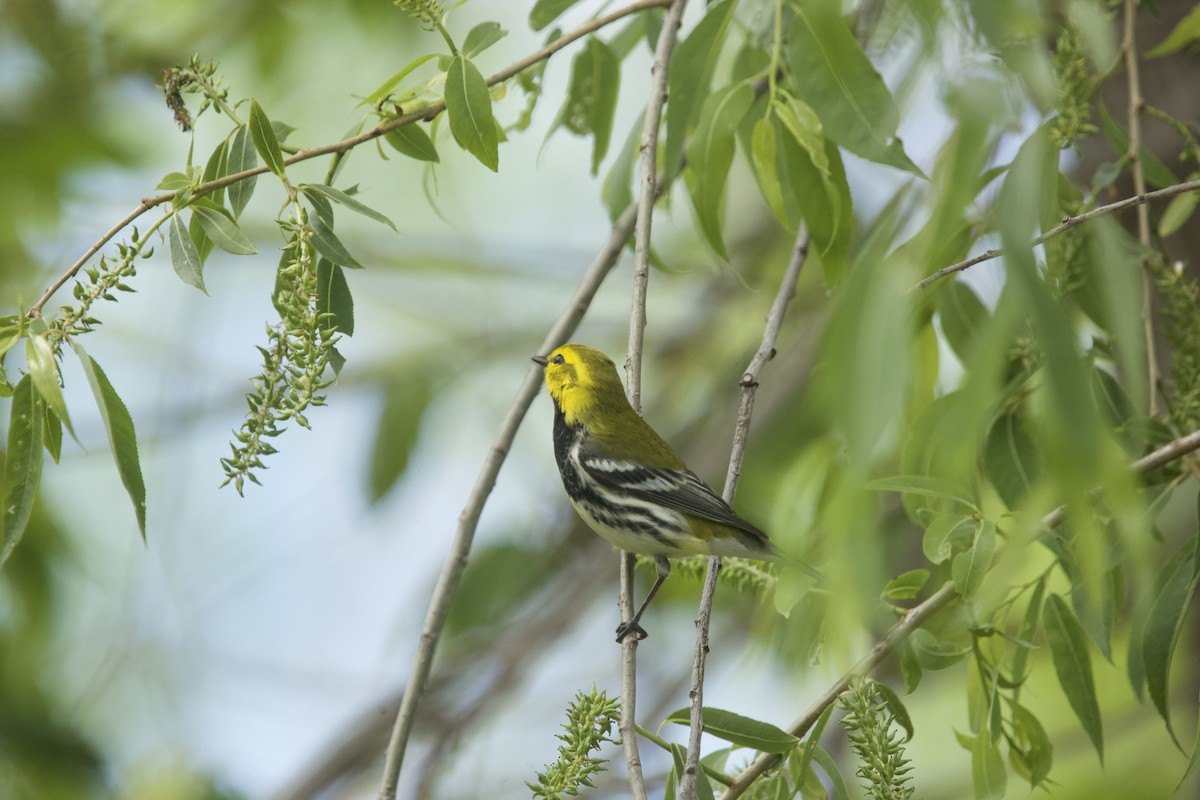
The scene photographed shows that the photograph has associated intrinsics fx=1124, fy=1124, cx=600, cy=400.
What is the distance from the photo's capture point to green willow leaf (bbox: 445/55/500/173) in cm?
150

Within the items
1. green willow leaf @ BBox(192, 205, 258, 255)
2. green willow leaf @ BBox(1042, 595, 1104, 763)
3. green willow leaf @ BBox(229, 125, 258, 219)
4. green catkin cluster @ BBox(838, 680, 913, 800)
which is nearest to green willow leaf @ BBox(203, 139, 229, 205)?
green willow leaf @ BBox(229, 125, 258, 219)

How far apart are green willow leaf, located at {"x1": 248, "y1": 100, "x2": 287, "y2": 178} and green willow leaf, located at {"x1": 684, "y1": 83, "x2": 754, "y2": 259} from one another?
698mm

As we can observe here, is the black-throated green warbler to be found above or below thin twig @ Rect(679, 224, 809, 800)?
above

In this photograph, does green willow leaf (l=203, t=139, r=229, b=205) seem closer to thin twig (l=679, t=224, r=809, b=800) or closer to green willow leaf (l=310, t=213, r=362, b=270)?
green willow leaf (l=310, t=213, r=362, b=270)

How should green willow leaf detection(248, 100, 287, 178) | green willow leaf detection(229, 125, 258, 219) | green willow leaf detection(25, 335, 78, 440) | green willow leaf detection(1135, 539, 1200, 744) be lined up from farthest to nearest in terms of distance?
1. green willow leaf detection(1135, 539, 1200, 744)
2. green willow leaf detection(229, 125, 258, 219)
3. green willow leaf detection(248, 100, 287, 178)
4. green willow leaf detection(25, 335, 78, 440)

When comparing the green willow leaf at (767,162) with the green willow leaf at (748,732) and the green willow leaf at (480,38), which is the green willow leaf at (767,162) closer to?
the green willow leaf at (480,38)

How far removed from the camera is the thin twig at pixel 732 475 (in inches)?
50.4

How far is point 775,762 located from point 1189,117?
6.11 ft

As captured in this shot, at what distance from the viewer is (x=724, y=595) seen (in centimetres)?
332

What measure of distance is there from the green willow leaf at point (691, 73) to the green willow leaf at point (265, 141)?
2.65 ft

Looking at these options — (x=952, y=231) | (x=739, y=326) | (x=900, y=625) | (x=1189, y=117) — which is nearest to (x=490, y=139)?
(x=952, y=231)

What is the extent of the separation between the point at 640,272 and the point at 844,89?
15.6 inches

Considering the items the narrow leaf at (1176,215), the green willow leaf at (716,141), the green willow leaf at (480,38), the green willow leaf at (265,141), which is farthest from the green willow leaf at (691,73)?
the narrow leaf at (1176,215)

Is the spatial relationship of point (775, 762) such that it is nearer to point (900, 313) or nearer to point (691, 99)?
point (900, 313)
